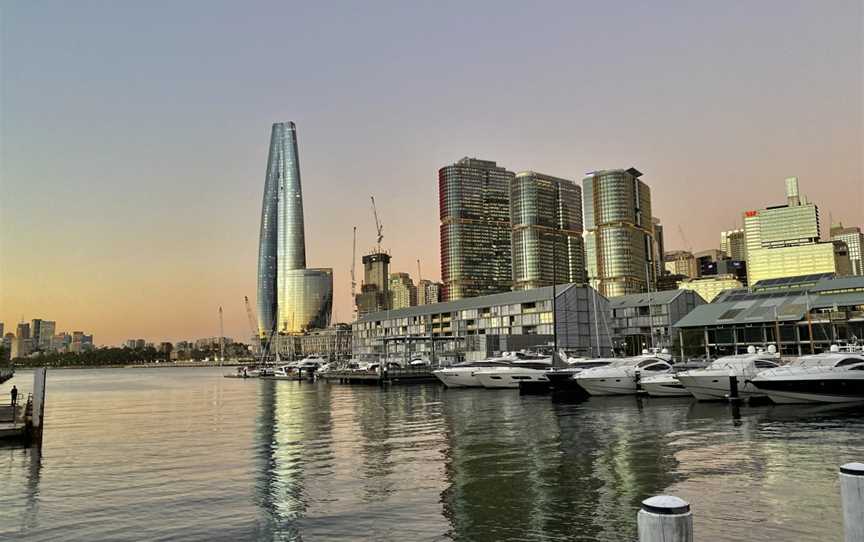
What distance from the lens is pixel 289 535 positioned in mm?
19500

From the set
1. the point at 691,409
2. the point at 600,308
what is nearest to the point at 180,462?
the point at 691,409

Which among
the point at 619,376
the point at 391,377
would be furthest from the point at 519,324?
the point at 619,376

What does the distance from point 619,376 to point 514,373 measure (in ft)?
62.7

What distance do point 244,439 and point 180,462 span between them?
992 cm

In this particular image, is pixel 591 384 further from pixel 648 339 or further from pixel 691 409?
pixel 648 339

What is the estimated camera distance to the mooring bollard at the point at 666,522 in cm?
718

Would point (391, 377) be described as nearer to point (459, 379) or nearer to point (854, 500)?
point (459, 379)

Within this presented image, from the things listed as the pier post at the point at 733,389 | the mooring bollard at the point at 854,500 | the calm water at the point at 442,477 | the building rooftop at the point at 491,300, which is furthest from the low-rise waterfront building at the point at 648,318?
the mooring bollard at the point at 854,500

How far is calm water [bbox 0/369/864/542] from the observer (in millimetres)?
19953

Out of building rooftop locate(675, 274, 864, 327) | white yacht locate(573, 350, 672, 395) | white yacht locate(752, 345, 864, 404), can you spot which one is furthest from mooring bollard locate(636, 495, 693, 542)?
building rooftop locate(675, 274, 864, 327)

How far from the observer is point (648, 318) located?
162 meters

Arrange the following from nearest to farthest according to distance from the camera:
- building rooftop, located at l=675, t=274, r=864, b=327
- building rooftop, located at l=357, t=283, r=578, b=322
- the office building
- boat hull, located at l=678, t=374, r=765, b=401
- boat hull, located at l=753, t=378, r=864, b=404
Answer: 1. boat hull, located at l=753, t=378, r=864, b=404
2. boat hull, located at l=678, t=374, r=765, b=401
3. building rooftop, located at l=675, t=274, r=864, b=327
4. the office building
5. building rooftop, located at l=357, t=283, r=578, b=322

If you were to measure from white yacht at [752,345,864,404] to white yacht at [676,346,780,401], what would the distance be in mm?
2460

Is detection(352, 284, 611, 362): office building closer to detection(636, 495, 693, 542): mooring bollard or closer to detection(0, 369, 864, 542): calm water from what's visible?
detection(0, 369, 864, 542): calm water
